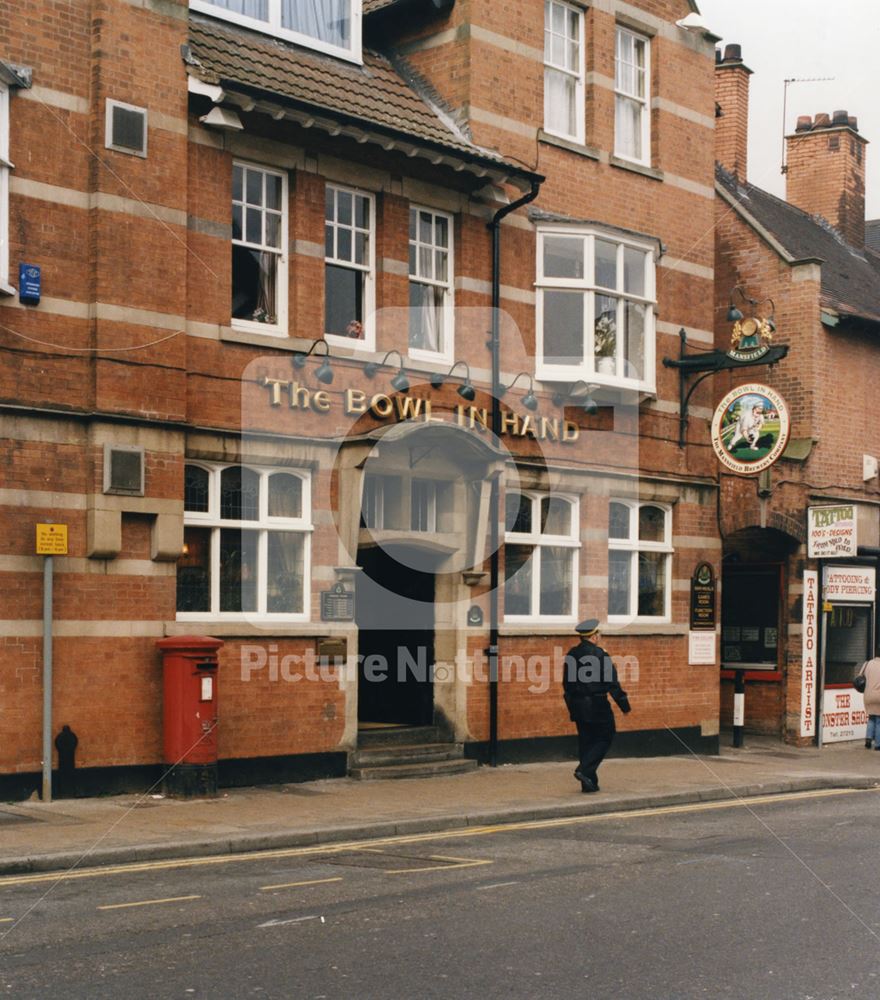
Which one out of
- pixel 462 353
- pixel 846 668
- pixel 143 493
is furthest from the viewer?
pixel 846 668

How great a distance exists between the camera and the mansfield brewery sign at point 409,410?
54.9 ft

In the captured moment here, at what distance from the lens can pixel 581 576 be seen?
20594 millimetres

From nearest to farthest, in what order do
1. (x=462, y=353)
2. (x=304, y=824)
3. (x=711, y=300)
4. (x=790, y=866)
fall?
(x=790, y=866), (x=304, y=824), (x=462, y=353), (x=711, y=300)

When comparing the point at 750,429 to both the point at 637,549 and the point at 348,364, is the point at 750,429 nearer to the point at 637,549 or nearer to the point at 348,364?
the point at 637,549

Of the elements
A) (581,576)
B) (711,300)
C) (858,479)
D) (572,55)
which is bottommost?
(581,576)

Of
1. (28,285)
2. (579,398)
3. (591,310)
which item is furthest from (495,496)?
(28,285)

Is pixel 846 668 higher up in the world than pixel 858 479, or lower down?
lower down

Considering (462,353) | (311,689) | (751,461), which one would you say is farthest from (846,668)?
(311,689)

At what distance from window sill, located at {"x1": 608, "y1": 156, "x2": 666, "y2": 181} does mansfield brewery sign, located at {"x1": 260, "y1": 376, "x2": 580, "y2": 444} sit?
3.98 m

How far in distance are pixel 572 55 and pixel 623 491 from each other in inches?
249

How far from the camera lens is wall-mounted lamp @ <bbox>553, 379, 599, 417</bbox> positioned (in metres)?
20.0

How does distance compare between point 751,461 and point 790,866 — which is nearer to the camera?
point 790,866

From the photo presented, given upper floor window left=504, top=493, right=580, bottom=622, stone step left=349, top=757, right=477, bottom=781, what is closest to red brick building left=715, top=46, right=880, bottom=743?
upper floor window left=504, top=493, right=580, bottom=622

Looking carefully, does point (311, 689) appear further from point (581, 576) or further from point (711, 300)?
point (711, 300)
